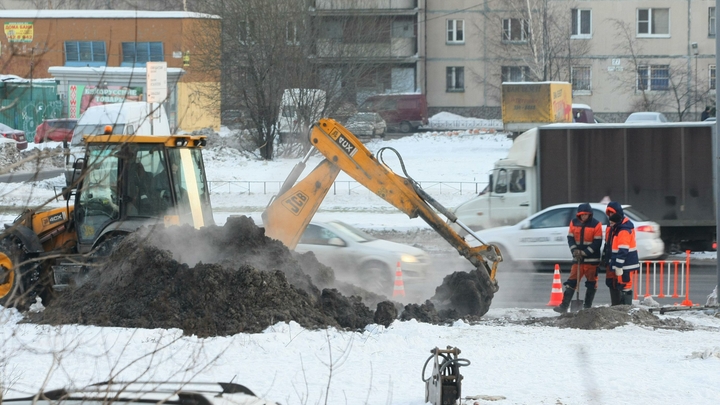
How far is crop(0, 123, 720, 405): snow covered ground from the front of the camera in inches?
313

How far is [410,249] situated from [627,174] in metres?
7.57

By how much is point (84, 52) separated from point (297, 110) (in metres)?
19.8

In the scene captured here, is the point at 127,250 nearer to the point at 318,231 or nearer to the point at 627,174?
the point at 318,231

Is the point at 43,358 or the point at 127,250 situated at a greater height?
the point at 127,250

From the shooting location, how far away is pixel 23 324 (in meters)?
10.4

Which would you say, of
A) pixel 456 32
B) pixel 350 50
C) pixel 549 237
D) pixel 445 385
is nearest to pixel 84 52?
pixel 350 50

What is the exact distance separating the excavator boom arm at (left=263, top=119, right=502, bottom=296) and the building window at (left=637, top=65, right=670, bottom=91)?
4554 centimetres

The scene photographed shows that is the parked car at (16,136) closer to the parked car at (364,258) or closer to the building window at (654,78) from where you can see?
the parked car at (364,258)

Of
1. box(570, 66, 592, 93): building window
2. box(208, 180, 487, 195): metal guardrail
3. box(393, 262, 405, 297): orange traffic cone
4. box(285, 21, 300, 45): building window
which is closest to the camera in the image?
box(393, 262, 405, 297): orange traffic cone

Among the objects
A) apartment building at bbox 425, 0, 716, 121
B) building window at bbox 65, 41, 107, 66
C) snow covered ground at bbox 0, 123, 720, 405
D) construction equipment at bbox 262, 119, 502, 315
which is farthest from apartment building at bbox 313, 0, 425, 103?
snow covered ground at bbox 0, 123, 720, 405

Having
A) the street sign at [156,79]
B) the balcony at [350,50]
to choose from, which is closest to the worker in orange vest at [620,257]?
the street sign at [156,79]

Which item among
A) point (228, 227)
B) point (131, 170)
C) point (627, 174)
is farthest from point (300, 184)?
point (627, 174)

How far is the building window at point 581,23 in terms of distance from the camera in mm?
54938

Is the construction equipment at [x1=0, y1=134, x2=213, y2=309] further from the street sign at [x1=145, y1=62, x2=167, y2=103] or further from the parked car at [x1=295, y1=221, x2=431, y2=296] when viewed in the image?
the street sign at [x1=145, y1=62, x2=167, y2=103]
